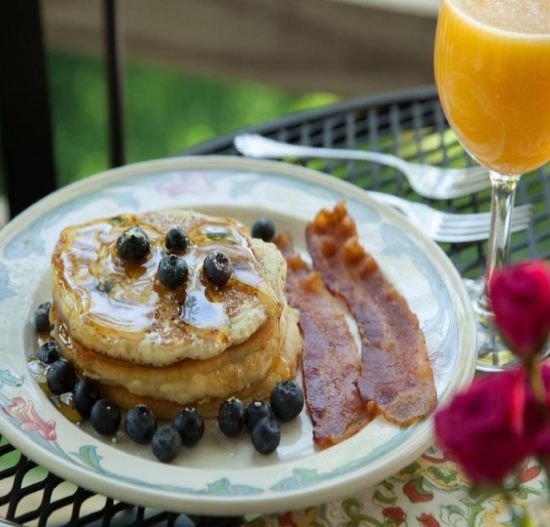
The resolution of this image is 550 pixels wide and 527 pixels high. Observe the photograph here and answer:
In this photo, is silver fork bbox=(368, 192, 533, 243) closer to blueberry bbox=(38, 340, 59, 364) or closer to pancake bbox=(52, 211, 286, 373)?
pancake bbox=(52, 211, 286, 373)

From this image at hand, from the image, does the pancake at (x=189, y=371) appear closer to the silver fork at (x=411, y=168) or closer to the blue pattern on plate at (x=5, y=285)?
the blue pattern on plate at (x=5, y=285)

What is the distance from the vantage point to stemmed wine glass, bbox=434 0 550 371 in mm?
1605

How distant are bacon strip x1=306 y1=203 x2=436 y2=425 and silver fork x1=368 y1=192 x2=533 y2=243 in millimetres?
167

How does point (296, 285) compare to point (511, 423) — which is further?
point (296, 285)

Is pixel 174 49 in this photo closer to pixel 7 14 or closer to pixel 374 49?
pixel 374 49

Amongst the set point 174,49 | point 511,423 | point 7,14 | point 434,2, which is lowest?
point 174,49

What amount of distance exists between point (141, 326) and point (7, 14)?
3.97 feet

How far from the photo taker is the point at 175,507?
1.35m

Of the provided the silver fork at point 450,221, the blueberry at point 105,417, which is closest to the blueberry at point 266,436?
the blueberry at point 105,417

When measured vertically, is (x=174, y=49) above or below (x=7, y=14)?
below

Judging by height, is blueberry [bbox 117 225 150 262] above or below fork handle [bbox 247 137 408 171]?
Result: above

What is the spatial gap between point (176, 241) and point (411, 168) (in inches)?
31.0

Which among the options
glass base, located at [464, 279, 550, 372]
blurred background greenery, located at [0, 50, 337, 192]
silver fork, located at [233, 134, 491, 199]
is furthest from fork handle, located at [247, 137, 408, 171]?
blurred background greenery, located at [0, 50, 337, 192]

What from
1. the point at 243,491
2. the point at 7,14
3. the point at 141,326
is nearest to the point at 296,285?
the point at 141,326
